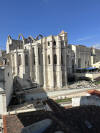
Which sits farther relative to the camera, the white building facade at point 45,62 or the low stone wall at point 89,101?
the white building facade at point 45,62

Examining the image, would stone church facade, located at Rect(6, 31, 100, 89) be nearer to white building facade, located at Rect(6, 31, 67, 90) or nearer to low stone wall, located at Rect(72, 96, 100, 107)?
white building facade, located at Rect(6, 31, 67, 90)

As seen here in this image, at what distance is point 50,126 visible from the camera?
8.44 meters

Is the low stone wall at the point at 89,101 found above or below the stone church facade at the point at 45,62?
below

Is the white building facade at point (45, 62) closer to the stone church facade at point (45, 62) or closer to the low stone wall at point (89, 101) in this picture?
the stone church facade at point (45, 62)

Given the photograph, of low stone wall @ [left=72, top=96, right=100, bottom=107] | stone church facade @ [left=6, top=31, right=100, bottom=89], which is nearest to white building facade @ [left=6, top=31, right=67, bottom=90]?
stone church facade @ [left=6, top=31, right=100, bottom=89]

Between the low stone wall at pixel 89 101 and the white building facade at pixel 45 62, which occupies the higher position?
the white building facade at pixel 45 62

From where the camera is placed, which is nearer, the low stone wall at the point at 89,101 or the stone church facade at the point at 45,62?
the low stone wall at the point at 89,101

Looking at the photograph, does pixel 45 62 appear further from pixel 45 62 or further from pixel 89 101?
pixel 89 101

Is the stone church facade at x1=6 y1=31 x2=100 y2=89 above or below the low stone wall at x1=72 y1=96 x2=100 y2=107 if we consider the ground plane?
above

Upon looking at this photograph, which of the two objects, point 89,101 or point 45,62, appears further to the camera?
point 45,62

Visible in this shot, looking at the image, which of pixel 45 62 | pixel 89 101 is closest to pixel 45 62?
pixel 45 62

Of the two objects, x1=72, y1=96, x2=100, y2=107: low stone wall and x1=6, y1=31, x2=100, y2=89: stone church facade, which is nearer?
x1=72, y1=96, x2=100, y2=107: low stone wall

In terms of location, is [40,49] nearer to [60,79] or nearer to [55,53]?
[55,53]

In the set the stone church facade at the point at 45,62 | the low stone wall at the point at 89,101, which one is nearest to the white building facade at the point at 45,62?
the stone church facade at the point at 45,62
